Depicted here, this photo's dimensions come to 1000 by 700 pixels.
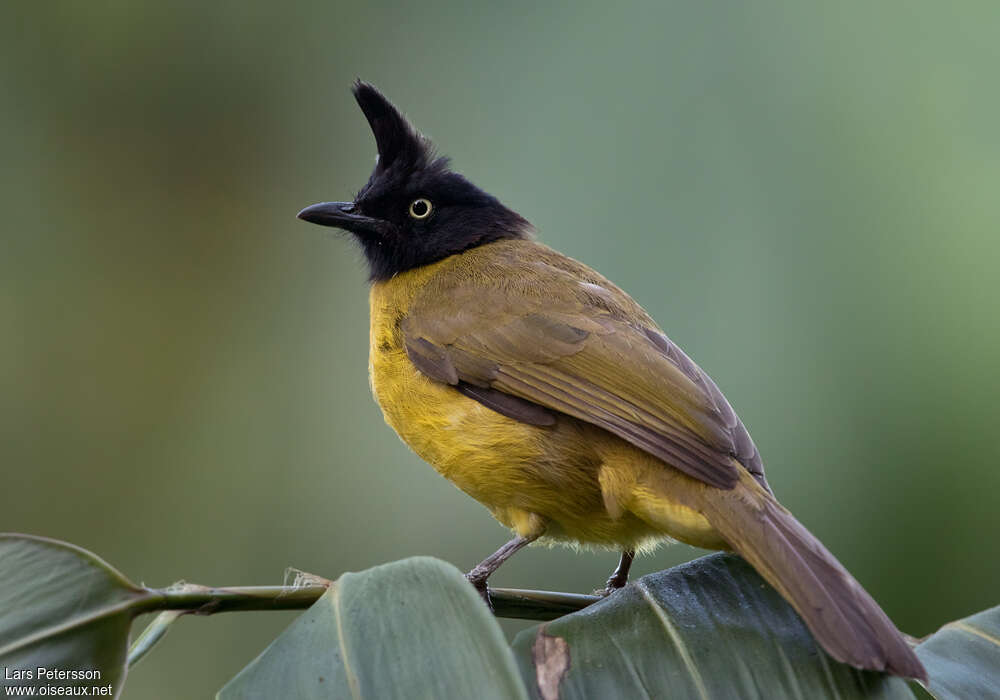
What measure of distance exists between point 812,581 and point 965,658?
36cm

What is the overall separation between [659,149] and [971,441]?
145 centimetres

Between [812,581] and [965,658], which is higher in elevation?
[812,581]

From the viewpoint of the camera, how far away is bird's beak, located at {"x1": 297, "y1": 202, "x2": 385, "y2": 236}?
3545mm

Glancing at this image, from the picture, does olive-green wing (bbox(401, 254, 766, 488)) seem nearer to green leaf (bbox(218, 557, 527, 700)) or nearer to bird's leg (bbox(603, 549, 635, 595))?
bird's leg (bbox(603, 549, 635, 595))

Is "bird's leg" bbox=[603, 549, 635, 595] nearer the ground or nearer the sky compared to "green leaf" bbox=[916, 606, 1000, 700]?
nearer the ground

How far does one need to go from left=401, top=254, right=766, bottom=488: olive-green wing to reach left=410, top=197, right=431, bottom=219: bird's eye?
1.42 ft

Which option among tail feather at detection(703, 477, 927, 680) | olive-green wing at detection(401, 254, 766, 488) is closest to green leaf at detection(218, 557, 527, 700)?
tail feather at detection(703, 477, 927, 680)

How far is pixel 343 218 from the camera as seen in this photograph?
11.8 ft

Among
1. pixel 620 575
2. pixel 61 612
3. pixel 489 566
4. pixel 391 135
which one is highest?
pixel 391 135

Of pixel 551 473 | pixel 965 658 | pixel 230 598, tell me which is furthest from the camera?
pixel 551 473

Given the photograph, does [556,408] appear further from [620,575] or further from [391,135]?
[391,135]

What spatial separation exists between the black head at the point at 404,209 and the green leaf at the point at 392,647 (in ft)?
6.16

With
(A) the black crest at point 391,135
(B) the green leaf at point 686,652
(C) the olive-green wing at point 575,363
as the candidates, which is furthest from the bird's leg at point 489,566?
(A) the black crest at point 391,135

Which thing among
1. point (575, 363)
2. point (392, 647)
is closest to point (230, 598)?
point (392, 647)
